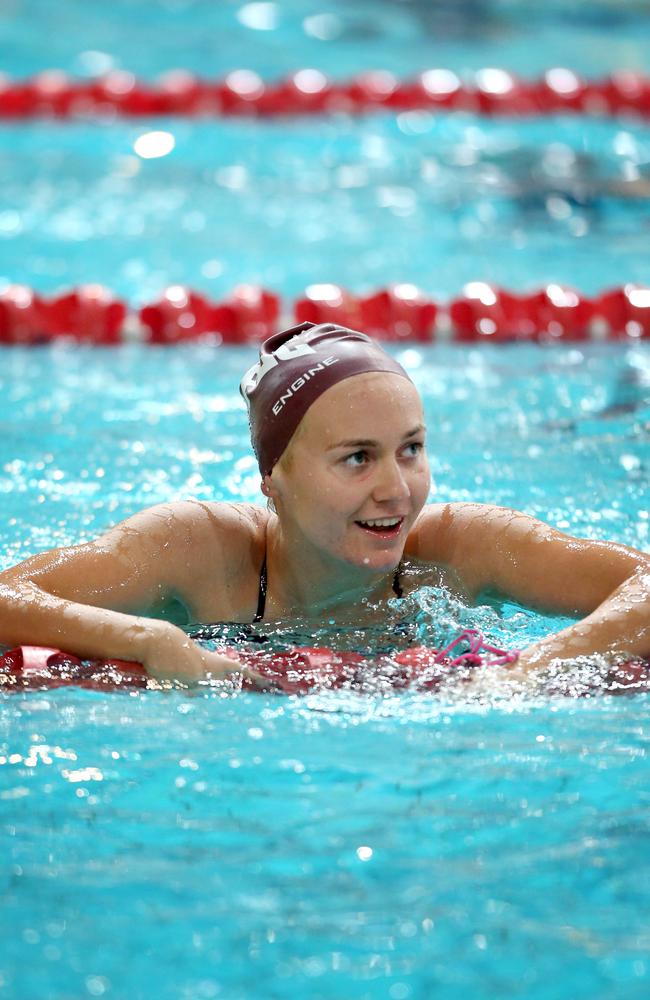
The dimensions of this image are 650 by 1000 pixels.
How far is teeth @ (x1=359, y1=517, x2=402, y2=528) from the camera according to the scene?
3.05 metres

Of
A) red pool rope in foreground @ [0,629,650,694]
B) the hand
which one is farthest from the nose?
the hand

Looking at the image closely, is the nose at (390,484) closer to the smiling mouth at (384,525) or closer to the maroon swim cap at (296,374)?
the smiling mouth at (384,525)

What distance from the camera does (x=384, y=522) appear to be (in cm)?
306

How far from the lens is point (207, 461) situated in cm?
514

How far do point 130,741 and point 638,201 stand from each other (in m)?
6.80

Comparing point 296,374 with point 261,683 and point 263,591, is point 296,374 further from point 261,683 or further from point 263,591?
point 261,683

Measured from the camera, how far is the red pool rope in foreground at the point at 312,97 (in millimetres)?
10391

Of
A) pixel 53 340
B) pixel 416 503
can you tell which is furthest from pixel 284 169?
pixel 416 503

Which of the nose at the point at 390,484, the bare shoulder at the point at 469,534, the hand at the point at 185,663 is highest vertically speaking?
the nose at the point at 390,484

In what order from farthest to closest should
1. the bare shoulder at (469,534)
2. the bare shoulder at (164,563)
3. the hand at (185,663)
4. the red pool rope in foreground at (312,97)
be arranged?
the red pool rope in foreground at (312,97), the bare shoulder at (469,534), the bare shoulder at (164,563), the hand at (185,663)

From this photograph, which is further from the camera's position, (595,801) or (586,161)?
(586,161)

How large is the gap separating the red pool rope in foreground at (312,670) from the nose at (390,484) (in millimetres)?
336

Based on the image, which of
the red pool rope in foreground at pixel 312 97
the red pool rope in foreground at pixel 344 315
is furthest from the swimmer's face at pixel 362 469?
the red pool rope in foreground at pixel 312 97

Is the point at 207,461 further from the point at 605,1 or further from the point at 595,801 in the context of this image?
the point at 605,1
